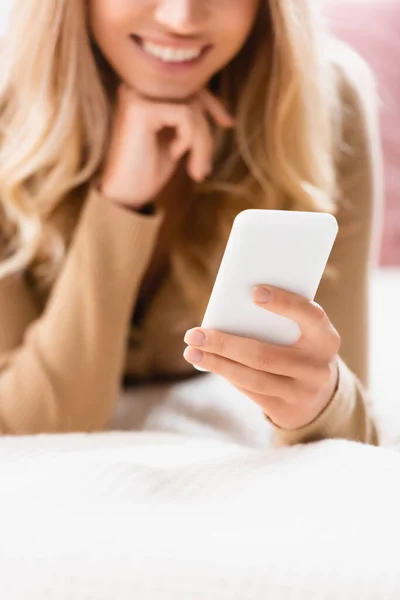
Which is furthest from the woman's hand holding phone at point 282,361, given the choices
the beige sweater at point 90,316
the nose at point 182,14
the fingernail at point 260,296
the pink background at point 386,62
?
the pink background at point 386,62

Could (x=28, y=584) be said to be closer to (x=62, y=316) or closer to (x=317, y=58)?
(x=62, y=316)

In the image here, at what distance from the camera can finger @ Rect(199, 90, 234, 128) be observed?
0.80m

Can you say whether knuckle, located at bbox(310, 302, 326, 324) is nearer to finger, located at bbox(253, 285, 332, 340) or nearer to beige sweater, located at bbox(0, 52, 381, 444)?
finger, located at bbox(253, 285, 332, 340)

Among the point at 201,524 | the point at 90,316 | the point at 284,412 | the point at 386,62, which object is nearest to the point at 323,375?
the point at 284,412

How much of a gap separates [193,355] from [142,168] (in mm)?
350

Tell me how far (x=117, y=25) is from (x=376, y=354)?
59 cm

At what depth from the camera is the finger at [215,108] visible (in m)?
0.80

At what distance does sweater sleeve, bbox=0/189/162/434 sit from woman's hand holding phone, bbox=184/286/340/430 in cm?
28

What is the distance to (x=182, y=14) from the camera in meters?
0.70

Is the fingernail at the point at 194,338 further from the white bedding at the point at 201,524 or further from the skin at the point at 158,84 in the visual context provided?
the skin at the point at 158,84

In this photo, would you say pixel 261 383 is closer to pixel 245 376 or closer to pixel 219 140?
pixel 245 376

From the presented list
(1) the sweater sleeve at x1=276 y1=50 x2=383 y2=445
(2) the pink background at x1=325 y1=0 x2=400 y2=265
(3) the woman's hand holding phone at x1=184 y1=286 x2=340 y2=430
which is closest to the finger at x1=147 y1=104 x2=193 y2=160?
(1) the sweater sleeve at x1=276 y1=50 x2=383 y2=445

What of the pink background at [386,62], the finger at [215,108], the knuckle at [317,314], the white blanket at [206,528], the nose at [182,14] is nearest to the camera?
the white blanket at [206,528]

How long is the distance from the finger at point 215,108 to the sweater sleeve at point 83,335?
5.5 inches
